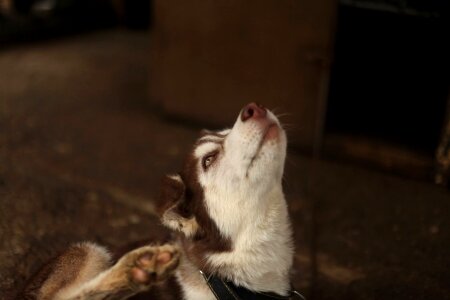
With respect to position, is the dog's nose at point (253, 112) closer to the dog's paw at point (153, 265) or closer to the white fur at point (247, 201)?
the white fur at point (247, 201)

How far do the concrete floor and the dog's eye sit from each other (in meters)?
0.94

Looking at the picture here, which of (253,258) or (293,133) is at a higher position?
(253,258)

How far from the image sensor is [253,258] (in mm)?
2404

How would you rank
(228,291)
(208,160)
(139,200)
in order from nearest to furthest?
(228,291) < (208,160) < (139,200)

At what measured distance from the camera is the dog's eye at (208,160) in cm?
242

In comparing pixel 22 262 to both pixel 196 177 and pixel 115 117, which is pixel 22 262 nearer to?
pixel 196 177

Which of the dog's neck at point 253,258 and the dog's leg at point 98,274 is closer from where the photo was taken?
the dog's leg at point 98,274

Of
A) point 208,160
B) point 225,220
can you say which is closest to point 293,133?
point 208,160

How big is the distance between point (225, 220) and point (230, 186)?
148 millimetres

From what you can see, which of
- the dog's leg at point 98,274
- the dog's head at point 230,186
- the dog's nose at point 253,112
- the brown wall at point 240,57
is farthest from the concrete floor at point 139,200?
the dog's nose at point 253,112

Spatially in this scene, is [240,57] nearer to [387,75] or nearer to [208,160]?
[387,75]

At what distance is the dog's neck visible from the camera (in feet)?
7.79

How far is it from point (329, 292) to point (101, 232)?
1542 mm

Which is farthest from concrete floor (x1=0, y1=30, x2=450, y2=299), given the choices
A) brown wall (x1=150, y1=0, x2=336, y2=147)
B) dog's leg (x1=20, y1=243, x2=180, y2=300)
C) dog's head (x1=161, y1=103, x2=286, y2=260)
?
dog's head (x1=161, y1=103, x2=286, y2=260)
